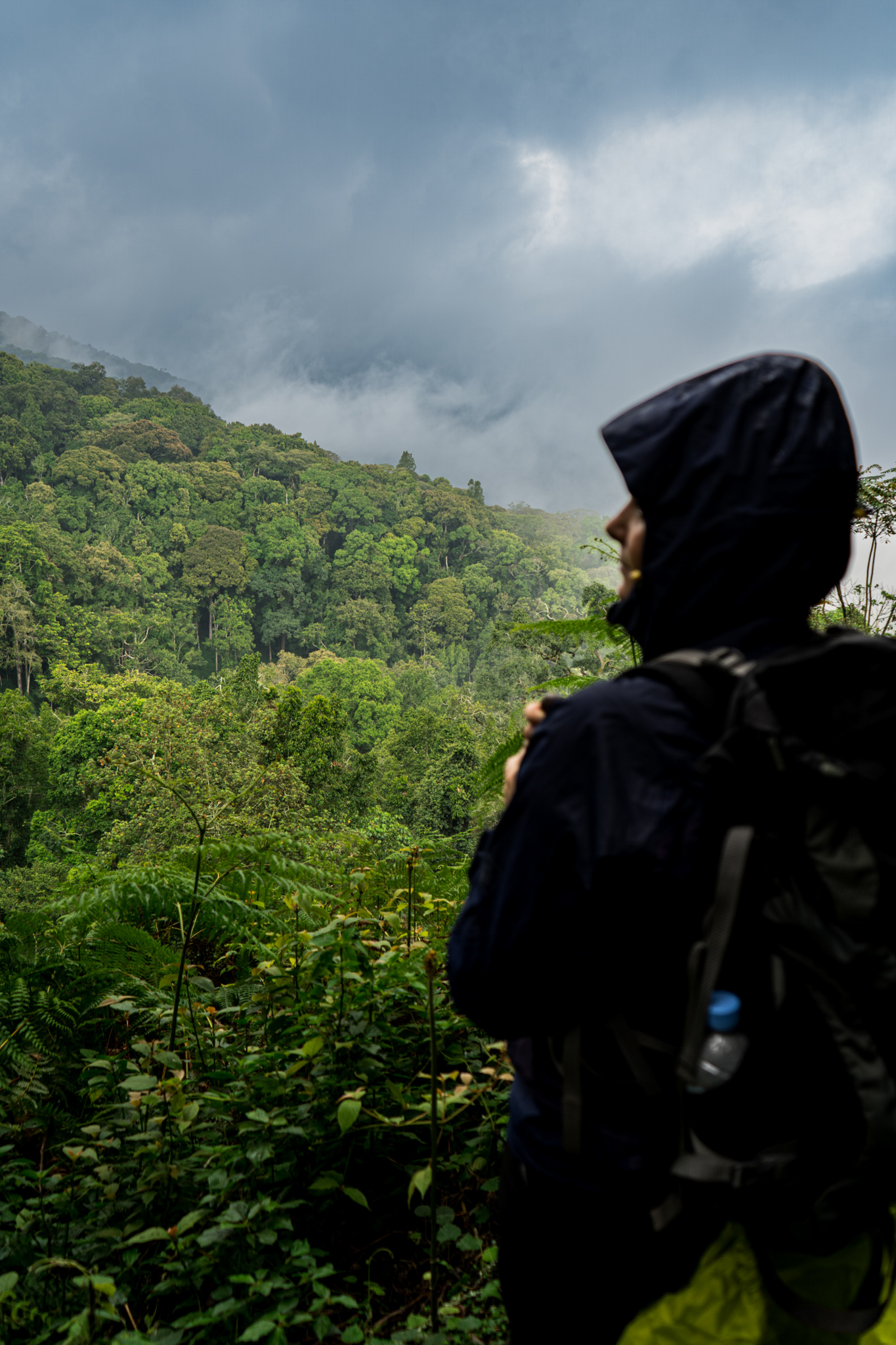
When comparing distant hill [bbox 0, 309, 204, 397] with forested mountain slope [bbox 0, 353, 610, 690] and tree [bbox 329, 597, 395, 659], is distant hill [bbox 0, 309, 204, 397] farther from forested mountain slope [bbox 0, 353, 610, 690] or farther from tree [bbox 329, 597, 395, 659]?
tree [bbox 329, 597, 395, 659]

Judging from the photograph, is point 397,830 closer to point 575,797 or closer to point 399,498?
point 575,797

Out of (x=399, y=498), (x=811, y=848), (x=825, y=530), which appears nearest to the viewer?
(x=811, y=848)

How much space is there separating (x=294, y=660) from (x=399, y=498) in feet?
103

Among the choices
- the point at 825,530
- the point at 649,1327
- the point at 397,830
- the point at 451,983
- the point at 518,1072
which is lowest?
the point at 397,830

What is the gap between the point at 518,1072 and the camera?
2.82 ft

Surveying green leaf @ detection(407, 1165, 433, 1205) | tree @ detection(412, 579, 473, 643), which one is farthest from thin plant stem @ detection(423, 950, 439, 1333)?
tree @ detection(412, 579, 473, 643)

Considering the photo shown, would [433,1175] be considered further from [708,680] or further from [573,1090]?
[708,680]

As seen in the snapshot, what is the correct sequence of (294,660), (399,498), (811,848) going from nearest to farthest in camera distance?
(811,848) < (294,660) < (399,498)

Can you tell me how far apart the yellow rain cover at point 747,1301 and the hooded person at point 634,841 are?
2 centimetres

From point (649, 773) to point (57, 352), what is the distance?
19890 cm

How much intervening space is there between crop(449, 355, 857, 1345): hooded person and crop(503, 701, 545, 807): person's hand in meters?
0.03

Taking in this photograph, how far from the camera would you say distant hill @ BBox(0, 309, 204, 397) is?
491 ft

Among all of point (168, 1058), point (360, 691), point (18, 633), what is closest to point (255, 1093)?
point (168, 1058)

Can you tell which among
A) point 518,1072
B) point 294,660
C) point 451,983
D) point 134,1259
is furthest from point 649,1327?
point 294,660
